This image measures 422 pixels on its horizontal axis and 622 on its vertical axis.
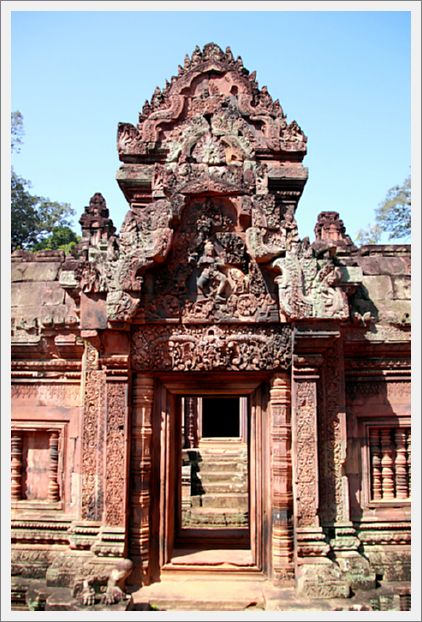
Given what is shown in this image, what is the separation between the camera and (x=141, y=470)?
659 cm

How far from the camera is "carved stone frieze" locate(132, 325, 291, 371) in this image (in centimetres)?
664

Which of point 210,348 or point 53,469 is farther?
point 53,469

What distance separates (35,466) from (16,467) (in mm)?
234

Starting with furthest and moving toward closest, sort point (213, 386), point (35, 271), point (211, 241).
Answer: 1. point (35, 271)
2. point (213, 386)
3. point (211, 241)

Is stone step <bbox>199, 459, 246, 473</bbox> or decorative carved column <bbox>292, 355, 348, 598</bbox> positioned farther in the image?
stone step <bbox>199, 459, 246, 473</bbox>

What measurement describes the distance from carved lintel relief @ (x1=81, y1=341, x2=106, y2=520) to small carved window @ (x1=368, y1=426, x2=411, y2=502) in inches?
129

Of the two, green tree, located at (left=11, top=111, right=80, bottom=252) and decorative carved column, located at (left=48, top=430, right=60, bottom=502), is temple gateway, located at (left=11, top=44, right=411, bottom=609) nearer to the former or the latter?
decorative carved column, located at (left=48, top=430, right=60, bottom=502)

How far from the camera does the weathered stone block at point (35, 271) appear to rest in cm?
809

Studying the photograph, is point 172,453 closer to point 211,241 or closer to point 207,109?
point 211,241

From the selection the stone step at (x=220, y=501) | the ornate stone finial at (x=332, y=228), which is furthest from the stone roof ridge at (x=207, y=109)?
the stone step at (x=220, y=501)

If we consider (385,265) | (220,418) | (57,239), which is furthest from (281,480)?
(57,239)

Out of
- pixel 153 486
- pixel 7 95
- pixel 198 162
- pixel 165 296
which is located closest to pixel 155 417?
pixel 153 486

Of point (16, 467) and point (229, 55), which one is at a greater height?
point (229, 55)

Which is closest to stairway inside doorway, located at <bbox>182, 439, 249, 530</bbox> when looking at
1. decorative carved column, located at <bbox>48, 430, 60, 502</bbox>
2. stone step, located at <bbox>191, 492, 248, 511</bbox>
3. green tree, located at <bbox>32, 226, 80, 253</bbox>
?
stone step, located at <bbox>191, 492, 248, 511</bbox>
